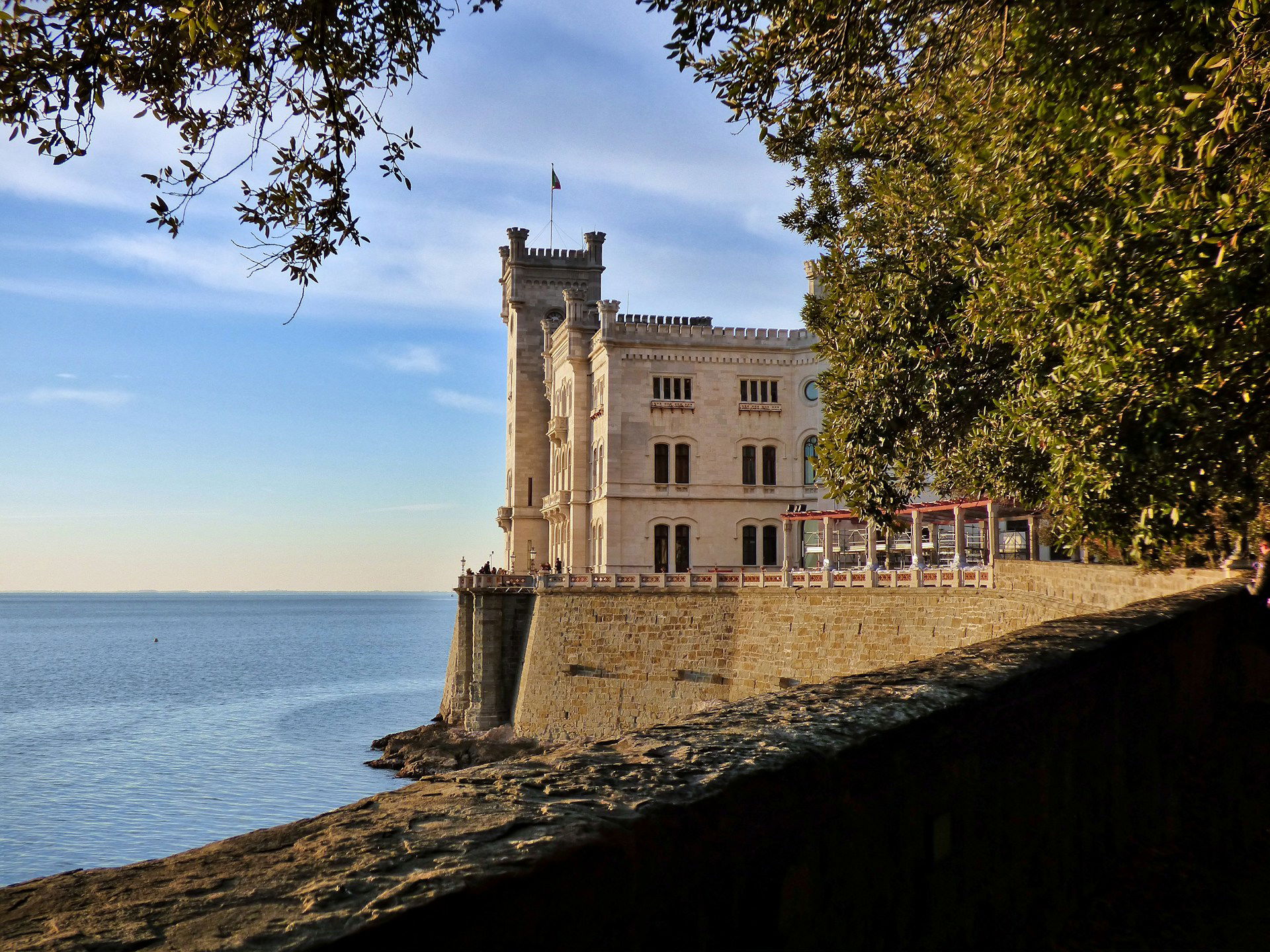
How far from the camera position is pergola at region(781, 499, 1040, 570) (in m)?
27.5

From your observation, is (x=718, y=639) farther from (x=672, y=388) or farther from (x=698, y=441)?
(x=672, y=388)

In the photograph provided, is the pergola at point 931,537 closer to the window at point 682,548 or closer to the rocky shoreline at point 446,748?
the window at point 682,548

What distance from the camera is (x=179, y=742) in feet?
156

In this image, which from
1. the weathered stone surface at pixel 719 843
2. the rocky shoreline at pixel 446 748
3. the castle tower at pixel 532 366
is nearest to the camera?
the weathered stone surface at pixel 719 843

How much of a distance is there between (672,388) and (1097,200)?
110 ft

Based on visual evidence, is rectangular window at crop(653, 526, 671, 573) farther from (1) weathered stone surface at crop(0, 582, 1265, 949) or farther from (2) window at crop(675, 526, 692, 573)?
(1) weathered stone surface at crop(0, 582, 1265, 949)

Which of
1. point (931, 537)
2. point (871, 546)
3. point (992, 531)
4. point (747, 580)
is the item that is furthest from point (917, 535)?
point (747, 580)

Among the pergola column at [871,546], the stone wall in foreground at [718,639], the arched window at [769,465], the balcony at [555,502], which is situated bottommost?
the stone wall in foreground at [718,639]

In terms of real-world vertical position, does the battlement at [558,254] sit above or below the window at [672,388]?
above

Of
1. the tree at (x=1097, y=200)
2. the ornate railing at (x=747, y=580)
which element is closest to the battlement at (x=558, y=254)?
the ornate railing at (x=747, y=580)

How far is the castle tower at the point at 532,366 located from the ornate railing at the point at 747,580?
38.7 feet

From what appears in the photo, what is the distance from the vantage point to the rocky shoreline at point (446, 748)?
118ft

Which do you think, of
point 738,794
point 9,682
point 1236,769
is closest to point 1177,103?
point 1236,769

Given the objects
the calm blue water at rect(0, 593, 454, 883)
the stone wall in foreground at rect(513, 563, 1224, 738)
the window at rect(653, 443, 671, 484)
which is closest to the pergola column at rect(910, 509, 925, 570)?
the stone wall in foreground at rect(513, 563, 1224, 738)
